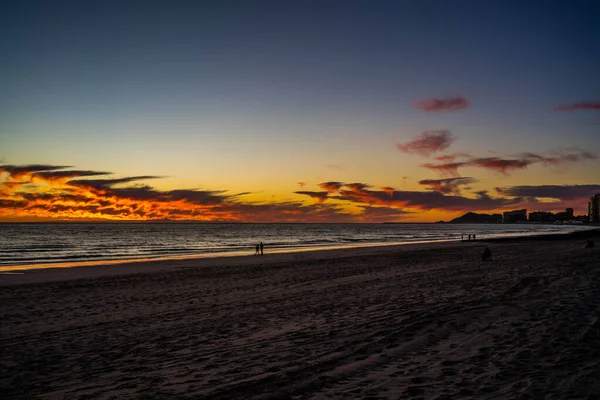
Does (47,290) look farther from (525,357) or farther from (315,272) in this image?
(525,357)

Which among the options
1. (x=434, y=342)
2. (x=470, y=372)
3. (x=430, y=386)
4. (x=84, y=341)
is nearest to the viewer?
(x=430, y=386)

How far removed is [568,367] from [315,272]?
65.2 ft

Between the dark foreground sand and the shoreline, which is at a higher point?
the dark foreground sand

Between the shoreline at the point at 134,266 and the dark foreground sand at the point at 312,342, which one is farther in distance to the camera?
the shoreline at the point at 134,266

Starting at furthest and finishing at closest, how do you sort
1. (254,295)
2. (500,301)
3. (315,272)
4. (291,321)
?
(315,272) → (254,295) → (500,301) → (291,321)

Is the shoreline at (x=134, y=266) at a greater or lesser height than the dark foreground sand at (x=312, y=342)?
lesser

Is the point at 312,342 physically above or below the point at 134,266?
above

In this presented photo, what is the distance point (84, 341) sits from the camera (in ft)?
36.2

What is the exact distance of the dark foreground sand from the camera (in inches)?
283

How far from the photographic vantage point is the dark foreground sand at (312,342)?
719cm

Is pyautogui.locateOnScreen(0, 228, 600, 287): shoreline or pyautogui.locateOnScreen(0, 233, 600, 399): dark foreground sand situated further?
pyautogui.locateOnScreen(0, 228, 600, 287): shoreline

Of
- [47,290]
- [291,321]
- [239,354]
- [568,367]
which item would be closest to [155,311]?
[291,321]

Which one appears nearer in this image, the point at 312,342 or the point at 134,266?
the point at 312,342

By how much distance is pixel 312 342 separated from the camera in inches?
393
